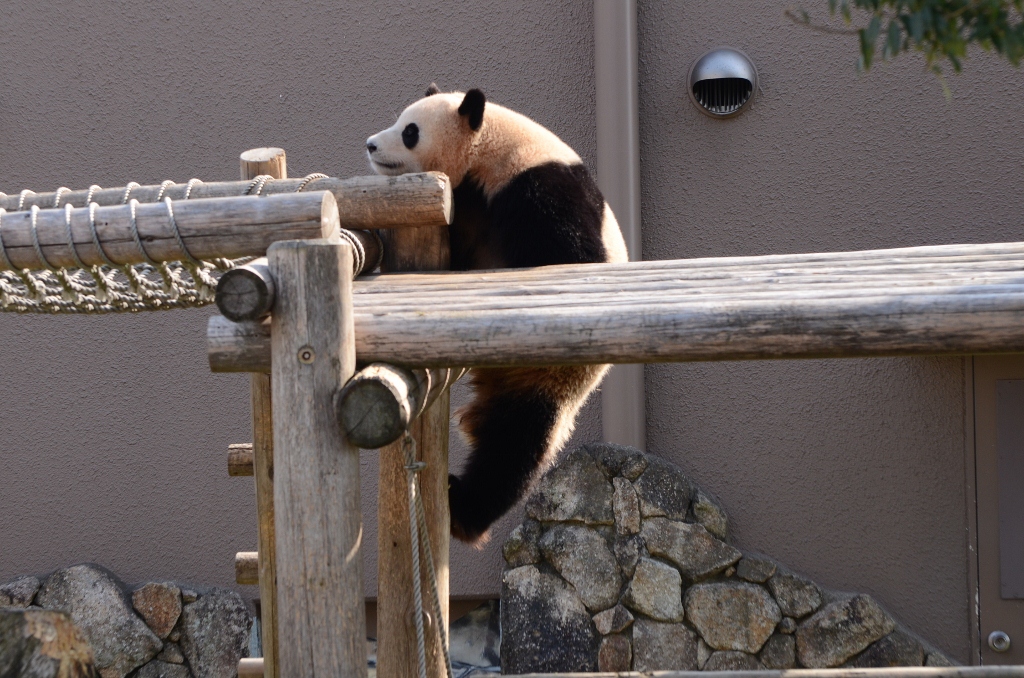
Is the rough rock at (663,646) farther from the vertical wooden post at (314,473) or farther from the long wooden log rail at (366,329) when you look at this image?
the vertical wooden post at (314,473)

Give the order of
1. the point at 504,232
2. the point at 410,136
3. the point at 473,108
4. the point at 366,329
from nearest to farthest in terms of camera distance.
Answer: the point at 366,329
the point at 504,232
the point at 473,108
the point at 410,136

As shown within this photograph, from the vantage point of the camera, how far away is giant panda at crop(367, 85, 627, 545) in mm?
2719

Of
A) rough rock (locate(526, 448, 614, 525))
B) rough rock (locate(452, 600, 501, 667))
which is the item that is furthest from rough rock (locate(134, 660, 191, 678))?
rough rock (locate(526, 448, 614, 525))

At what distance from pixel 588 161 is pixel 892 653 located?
2.49 m

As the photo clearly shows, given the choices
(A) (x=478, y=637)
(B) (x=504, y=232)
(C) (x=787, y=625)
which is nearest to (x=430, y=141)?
(B) (x=504, y=232)

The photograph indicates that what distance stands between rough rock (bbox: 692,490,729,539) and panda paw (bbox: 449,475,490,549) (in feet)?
6.06

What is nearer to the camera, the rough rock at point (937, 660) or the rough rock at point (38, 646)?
the rough rock at point (38, 646)

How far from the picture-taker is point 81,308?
101 inches

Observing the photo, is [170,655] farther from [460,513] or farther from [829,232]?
[829,232]

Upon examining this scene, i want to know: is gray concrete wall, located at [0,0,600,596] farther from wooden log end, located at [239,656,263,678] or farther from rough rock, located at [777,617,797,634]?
rough rock, located at [777,617,797,634]

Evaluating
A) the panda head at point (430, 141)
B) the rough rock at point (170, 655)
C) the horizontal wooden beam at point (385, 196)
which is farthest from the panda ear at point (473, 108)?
A: the rough rock at point (170, 655)

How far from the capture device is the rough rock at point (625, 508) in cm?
430

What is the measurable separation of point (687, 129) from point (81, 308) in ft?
9.37

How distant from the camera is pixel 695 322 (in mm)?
1808
